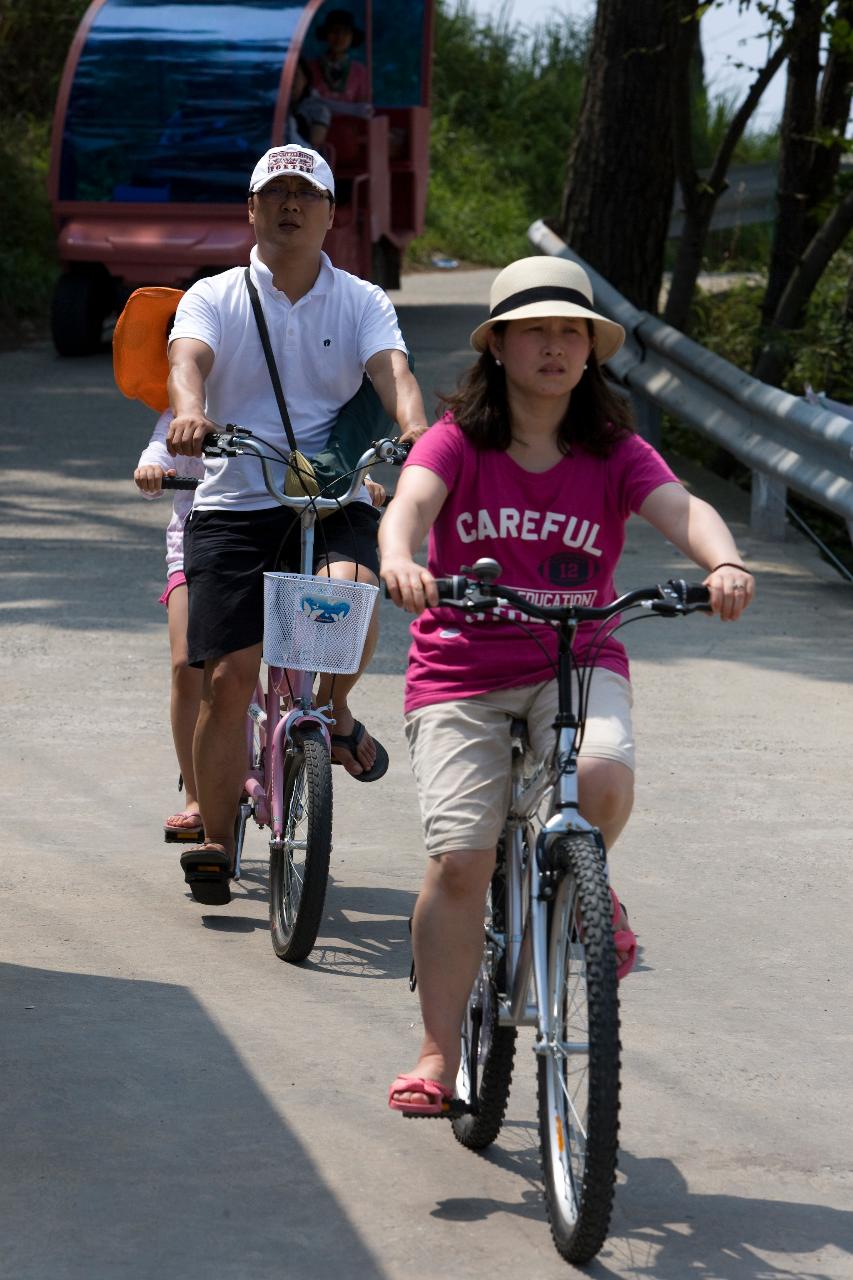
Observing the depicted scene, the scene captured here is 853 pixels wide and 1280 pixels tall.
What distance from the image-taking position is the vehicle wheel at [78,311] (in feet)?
53.6

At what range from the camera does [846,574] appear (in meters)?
10.5

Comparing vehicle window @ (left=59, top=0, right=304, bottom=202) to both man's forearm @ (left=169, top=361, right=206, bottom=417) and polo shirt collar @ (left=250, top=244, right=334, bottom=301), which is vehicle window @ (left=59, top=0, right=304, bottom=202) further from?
man's forearm @ (left=169, top=361, right=206, bottom=417)

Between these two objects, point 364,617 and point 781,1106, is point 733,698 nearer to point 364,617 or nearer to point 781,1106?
point 364,617

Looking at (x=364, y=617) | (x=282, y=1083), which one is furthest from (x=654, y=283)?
(x=282, y=1083)

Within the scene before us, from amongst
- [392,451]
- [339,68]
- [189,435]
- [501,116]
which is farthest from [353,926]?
[501,116]

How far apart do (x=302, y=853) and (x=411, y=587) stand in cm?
190

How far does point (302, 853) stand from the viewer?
18.1 feet

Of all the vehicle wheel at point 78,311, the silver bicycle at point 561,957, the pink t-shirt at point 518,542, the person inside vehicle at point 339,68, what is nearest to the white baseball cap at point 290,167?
the pink t-shirt at point 518,542

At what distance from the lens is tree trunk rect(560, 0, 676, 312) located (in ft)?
49.3

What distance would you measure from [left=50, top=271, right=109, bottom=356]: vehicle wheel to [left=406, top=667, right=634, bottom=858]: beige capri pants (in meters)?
12.7

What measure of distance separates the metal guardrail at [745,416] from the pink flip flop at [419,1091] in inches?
239

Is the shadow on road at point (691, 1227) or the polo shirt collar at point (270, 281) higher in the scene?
the polo shirt collar at point (270, 281)

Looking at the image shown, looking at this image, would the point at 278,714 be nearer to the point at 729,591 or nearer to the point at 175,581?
the point at 175,581

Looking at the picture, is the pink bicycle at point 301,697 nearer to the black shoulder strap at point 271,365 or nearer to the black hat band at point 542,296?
the black shoulder strap at point 271,365
